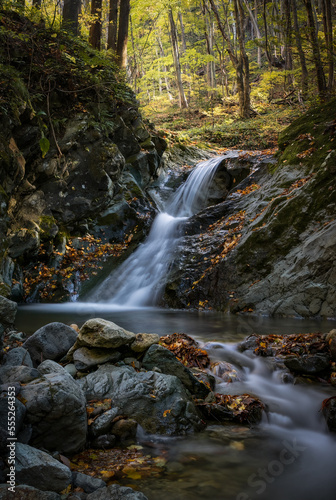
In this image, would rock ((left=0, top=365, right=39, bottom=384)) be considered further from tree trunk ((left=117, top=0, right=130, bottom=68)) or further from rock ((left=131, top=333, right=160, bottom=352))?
tree trunk ((left=117, top=0, right=130, bottom=68))

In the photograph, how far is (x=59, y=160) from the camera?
1009 centimetres

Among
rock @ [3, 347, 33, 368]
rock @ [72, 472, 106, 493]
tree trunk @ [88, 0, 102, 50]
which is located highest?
tree trunk @ [88, 0, 102, 50]

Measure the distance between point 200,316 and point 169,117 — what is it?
21024 mm

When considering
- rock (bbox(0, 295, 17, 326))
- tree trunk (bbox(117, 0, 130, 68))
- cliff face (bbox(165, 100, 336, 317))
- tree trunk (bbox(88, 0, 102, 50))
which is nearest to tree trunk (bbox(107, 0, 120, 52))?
tree trunk (bbox(117, 0, 130, 68))

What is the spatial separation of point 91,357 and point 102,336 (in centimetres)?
27

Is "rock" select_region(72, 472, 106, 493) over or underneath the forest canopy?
underneath

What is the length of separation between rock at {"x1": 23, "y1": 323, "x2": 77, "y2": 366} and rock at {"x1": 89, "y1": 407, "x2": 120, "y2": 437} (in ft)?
4.39

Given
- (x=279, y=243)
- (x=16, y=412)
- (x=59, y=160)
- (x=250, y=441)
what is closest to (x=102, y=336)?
(x=16, y=412)

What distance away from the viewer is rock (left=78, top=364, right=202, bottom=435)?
331cm

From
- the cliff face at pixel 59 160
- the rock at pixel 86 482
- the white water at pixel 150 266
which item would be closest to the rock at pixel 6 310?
the cliff face at pixel 59 160

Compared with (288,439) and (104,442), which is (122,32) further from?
(288,439)

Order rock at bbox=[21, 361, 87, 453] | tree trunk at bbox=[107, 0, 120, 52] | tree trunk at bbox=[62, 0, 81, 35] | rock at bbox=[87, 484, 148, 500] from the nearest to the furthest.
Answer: rock at bbox=[87, 484, 148, 500]
rock at bbox=[21, 361, 87, 453]
tree trunk at bbox=[62, 0, 81, 35]
tree trunk at bbox=[107, 0, 120, 52]

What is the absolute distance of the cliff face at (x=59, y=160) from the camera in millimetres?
8391

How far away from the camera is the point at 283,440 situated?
3258mm
